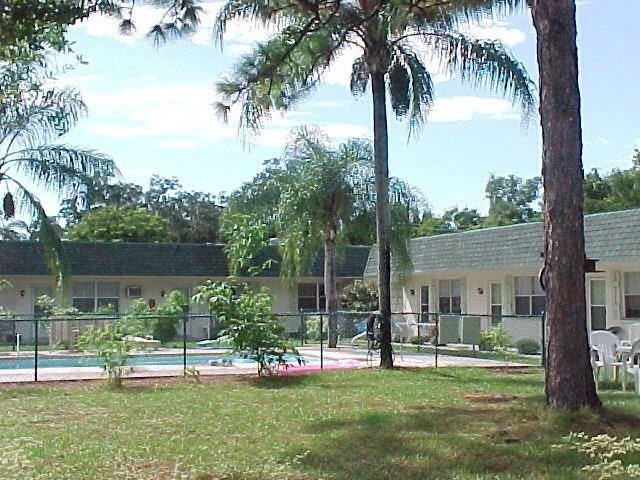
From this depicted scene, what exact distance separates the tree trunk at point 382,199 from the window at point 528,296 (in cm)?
853

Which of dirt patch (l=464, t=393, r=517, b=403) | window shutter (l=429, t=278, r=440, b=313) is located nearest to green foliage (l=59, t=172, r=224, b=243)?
window shutter (l=429, t=278, r=440, b=313)

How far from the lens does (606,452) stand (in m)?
8.38

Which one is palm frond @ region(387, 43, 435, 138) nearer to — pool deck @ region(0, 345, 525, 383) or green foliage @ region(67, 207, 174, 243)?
pool deck @ region(0, 345, 525, 383)

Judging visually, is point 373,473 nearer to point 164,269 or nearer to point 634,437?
point 634,437

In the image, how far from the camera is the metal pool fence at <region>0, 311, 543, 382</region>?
57.4 feet

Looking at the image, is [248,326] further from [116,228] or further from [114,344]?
[116,228]

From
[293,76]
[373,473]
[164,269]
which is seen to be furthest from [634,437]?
[164,269]

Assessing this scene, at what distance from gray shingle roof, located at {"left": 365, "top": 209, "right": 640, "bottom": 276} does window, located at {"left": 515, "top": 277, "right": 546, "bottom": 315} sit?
1.18 meters

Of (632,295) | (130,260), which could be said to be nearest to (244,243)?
(130,260)

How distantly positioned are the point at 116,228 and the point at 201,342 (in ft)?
93.1

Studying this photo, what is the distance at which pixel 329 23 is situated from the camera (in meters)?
16.5

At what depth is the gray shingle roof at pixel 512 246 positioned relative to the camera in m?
20.5

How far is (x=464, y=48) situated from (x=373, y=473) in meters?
10.8

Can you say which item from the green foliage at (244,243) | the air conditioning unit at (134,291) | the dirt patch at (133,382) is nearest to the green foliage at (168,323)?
the green foliage at (244,243)
